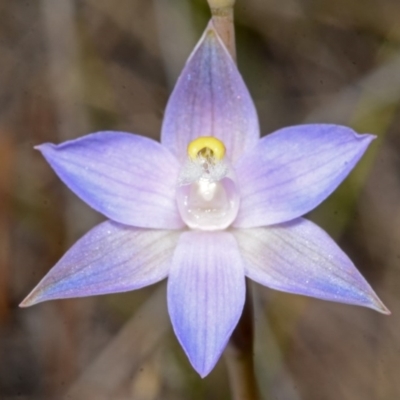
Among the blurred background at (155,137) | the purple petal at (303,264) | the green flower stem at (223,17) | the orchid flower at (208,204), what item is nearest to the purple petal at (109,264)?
the orchid flower at (208,204)

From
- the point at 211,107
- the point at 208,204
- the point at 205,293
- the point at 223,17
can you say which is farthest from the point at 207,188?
the point at 223,17

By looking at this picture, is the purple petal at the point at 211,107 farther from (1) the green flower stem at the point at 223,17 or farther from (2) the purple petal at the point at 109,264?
(2) the purple petal at the point at 109,264

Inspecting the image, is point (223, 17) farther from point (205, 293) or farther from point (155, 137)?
point (155, 137)

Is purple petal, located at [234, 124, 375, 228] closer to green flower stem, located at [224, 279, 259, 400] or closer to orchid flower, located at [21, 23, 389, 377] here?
orchid flower, located at [21, 23, 389, 377]

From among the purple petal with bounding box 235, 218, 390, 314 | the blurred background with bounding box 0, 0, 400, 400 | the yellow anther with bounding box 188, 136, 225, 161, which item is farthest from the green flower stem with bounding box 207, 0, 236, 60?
the blurred background with bounding box 0, 0, 400, 400

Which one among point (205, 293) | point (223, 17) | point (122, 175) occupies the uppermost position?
point (223, 17)
